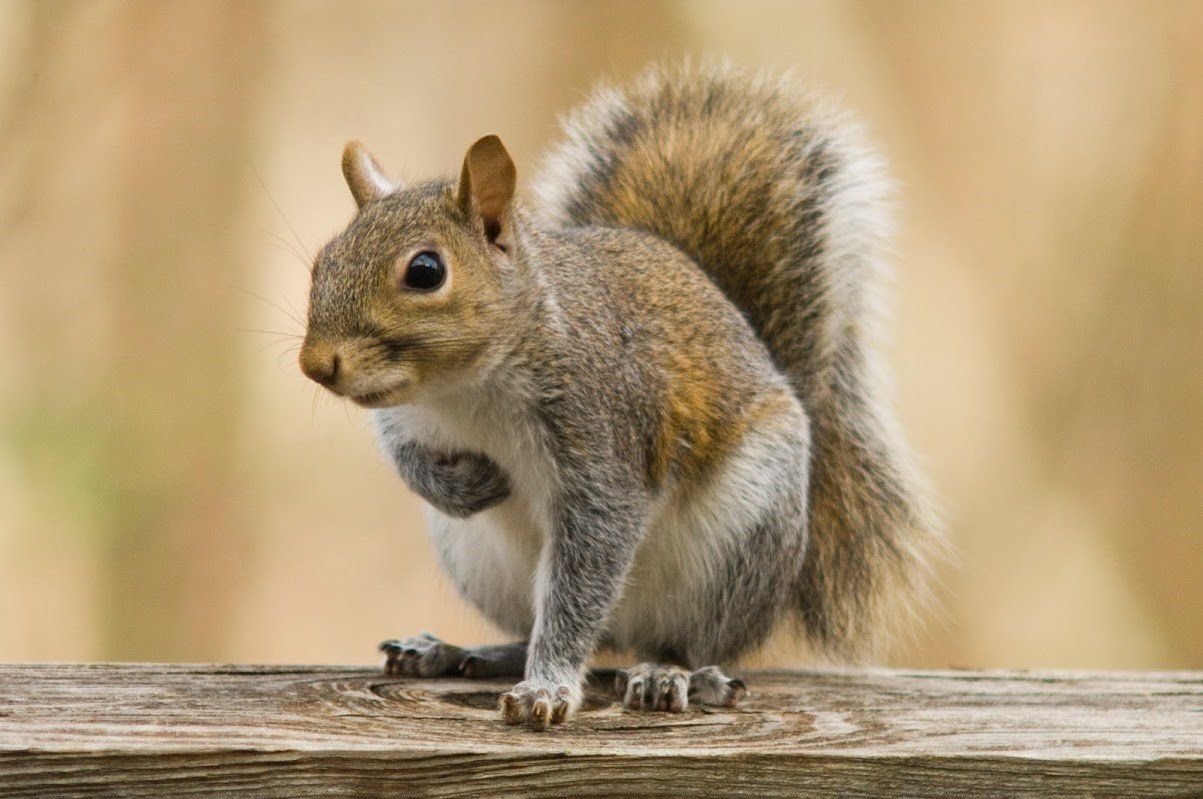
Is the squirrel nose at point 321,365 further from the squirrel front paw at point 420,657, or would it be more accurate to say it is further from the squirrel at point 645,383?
the squirrel front paw at point 420,657

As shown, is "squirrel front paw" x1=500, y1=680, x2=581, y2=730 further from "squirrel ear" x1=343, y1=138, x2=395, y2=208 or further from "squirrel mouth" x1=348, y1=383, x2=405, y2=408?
"squirrel ear" x1=343, y1=138, x2=395, y2=208

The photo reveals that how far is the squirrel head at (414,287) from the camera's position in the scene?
1.47m

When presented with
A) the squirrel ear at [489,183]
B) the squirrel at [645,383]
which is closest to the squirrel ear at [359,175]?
the squirrel at [645,383]

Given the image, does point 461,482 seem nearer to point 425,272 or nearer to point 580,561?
point 580,561

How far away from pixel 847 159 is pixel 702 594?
31.2 inches

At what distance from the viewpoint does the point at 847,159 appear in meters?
2.26

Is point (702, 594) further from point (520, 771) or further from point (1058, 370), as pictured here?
point (1058, 370)

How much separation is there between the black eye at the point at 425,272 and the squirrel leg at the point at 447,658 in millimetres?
574

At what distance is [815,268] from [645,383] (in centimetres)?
47

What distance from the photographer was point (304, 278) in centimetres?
308

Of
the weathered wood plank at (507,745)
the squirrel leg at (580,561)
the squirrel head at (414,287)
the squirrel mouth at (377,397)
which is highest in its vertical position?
the squirrel head at (414,287)

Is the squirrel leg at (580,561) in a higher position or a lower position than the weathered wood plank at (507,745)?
higher

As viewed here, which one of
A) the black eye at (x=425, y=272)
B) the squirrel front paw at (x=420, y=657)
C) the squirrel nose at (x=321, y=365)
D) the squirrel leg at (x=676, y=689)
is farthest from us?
the squirrel front paw at (x=420, y=657)

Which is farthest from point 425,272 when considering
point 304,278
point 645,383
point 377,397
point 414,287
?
point 304,278
